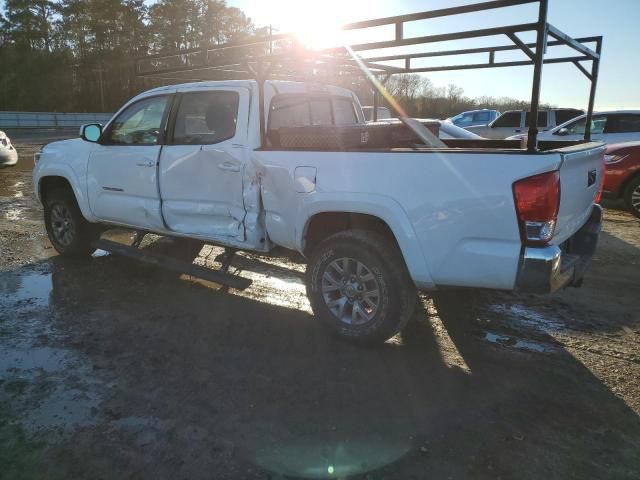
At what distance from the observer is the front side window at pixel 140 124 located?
4.84 metres

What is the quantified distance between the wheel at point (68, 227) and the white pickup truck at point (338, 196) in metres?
0.04

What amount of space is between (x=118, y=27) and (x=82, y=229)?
48.5m

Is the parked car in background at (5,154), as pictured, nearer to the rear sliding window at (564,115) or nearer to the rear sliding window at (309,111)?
the rear sliding window at (309,111)

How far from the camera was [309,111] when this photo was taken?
4.73 metres

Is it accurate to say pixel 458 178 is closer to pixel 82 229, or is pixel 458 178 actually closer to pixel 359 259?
pixel 359 259

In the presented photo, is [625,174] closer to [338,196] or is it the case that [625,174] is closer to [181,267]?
[338,196]

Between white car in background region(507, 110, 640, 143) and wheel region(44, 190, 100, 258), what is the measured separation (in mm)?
9053

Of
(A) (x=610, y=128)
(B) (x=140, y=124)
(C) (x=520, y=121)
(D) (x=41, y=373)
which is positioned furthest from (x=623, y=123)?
(D) (x=41, y=373)

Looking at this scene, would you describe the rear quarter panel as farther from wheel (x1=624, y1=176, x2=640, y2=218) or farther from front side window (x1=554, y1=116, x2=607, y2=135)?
front side window (x1=554, y1=116, x2=607, y2=135)

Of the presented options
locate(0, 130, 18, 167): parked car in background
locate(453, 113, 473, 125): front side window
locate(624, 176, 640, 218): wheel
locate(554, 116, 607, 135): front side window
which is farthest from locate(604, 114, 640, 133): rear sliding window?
locate(0, 130, 18, 167): parked car in background

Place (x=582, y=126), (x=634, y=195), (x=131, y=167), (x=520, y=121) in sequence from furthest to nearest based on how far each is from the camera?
(x=520, y=121), (x=582, y=126), (x=634, y=195), (x=131, y=167)

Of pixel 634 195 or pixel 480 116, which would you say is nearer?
pixel 634 195

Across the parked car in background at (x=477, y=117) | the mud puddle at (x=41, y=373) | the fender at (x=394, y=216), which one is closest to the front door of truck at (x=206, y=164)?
the fender at (x=394, y=216)

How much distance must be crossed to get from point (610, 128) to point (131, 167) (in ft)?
32.5
